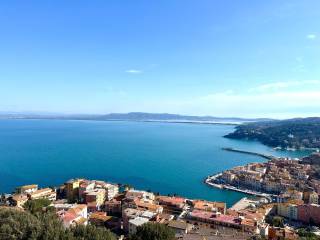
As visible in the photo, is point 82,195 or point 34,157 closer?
point 82,195

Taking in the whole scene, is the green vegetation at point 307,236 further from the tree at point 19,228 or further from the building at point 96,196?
the building at point 96,196

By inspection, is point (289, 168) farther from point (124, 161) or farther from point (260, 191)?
point (124, 161)

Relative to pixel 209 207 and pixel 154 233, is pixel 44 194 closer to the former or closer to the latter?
pixel 209 207

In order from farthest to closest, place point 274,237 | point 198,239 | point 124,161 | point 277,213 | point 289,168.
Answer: point 124,161 → point 289,168 → point 277,213 → point 274,237 → point 198,239

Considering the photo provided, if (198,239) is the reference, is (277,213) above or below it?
below

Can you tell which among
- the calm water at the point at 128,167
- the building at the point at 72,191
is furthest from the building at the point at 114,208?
the calm water at the point at 128,167

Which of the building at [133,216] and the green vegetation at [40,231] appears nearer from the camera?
the green vegetation at [40,231]

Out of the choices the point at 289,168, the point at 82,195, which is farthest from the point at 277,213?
the point at 289,168

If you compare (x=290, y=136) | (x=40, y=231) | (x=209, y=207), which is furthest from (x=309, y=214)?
(x=290, y=136)
